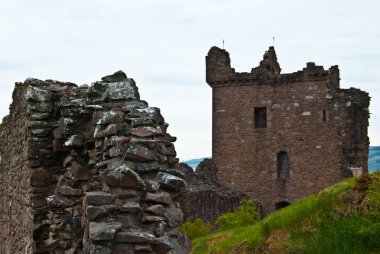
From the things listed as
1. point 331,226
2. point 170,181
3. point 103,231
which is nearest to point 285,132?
point 331,226

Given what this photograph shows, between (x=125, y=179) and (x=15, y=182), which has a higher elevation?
(x=15, y=182)

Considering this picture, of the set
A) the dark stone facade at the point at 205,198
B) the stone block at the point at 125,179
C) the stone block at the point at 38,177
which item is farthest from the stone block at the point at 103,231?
the dark stone facade at the point at 205,198

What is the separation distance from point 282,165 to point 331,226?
81.9 ft

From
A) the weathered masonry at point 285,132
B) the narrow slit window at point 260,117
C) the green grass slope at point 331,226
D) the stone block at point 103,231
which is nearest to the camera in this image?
the stone block at point 103,231

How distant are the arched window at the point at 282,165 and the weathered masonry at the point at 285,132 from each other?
51 millimetres

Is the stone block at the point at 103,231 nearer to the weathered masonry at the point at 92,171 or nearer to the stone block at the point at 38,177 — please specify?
the weathered masonry at the point at 92,171

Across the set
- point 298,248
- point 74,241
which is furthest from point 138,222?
point 298,248

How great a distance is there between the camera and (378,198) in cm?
919

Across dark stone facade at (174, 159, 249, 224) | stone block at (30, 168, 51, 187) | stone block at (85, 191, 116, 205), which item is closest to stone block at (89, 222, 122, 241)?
stone block at (85, 191, 116, 205)

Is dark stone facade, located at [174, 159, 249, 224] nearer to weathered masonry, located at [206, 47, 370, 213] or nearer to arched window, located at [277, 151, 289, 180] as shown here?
weathered masonry, located at [206, 47, 370, 213]

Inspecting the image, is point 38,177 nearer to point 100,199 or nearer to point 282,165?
point 100,199

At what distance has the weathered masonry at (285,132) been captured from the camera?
33062mm

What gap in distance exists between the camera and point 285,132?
33.5 meters

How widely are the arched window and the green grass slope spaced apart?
874 inches
